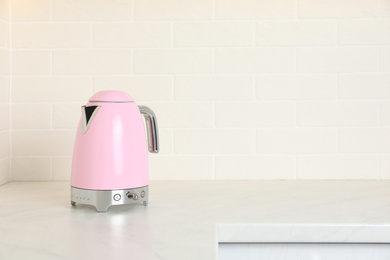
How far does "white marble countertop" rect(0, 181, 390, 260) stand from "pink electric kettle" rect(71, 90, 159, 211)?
37 millimetres

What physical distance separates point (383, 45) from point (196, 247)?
3.24 ft

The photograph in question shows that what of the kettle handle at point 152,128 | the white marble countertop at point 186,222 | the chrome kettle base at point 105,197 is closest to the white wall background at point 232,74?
the white marble countertop at point 186,222

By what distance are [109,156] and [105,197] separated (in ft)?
0.28

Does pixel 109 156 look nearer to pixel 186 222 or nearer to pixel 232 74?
pixel 186 222

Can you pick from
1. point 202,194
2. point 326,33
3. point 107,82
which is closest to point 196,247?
point 202,194

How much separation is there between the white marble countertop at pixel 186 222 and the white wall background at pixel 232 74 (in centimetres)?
19

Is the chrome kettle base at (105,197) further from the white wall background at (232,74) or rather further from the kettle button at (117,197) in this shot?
the white wall background at (232,74)

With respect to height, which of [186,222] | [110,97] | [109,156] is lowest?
[186,222]

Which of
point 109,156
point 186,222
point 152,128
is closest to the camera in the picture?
point 186,222

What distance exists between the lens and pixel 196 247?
79 centimetres

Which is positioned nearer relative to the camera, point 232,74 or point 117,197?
point 117,197

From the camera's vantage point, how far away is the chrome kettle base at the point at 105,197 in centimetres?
104

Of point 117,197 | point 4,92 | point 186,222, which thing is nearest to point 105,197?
point 117,197

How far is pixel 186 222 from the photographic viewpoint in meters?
0.96
